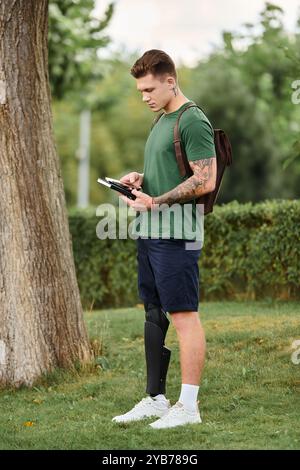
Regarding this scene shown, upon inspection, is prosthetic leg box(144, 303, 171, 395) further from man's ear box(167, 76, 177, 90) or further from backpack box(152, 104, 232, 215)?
man's ear box(167, 76, 177, 90)

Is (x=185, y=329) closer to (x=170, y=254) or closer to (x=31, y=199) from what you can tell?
(x=170, y=254)

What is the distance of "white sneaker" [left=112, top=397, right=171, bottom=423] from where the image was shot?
596cm

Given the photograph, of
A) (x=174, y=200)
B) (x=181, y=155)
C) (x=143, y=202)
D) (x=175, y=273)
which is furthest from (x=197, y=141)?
(x=175, y=273)

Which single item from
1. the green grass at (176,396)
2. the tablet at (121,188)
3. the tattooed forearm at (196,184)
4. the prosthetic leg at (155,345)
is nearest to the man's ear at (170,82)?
the tattooed forearm at (196,184)

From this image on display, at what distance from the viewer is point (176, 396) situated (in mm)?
6594

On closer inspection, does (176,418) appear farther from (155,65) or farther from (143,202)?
(155,65)

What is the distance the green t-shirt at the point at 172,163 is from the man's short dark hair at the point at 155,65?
24 cm

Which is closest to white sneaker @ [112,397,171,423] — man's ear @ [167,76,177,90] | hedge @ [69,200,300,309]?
man's ear @ [167,76,177,90]

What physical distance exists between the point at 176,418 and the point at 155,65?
2.12 metres

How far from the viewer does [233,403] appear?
6270 millimetres

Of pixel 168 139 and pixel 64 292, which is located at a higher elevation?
pixel 168 139

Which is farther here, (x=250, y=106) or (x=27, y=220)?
(x=250, y=106)
